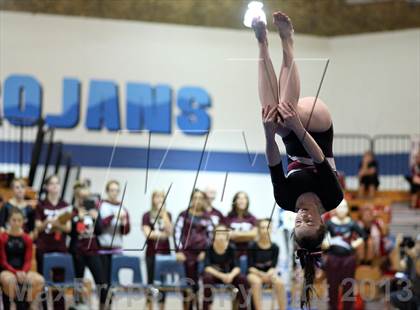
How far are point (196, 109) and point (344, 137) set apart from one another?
261 cm

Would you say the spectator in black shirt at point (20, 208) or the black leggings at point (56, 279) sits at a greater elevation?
the spectator in black shirt at point (20, 208)

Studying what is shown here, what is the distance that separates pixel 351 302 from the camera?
10008 mm

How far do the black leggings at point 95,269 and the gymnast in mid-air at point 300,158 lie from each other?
14.4 feet

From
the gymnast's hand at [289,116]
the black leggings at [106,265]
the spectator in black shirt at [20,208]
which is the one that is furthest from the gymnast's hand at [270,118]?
the spectator in black shirt at [20,208]

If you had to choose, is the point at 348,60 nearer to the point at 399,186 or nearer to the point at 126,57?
the point at 399,186

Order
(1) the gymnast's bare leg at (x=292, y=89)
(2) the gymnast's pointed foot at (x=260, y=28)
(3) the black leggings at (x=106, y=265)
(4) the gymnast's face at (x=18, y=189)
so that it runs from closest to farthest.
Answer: (2) the gymnast's pointed foot at (x=260, y=28)
(1) the gymnast's bare leg at (x=292, y=89)
(3) the black leggings at (x=106, y=265)
(4) the gymnast's face at (x=18, y=189)

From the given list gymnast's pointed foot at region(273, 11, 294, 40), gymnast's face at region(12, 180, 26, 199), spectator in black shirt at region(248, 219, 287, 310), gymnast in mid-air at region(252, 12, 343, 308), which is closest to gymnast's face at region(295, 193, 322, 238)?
gymnast in mid-air at region(252, 12, 343, 308)

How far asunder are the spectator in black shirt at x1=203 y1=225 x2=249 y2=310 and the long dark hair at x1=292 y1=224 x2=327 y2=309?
4.06m

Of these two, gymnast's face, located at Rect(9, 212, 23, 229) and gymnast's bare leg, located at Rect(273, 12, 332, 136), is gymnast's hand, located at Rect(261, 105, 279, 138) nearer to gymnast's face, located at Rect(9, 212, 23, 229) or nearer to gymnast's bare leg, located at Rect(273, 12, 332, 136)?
gymnast's bare leg, located at Rect(273, 12, 332, 136)

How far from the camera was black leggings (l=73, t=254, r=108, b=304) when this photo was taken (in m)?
9.47

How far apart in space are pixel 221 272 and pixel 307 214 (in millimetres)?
4552

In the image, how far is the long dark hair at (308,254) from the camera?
5.26 meters

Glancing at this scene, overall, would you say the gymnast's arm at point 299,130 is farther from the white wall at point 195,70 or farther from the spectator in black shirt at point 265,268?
the white wall at point 195,70

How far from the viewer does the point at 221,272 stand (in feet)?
31.9
